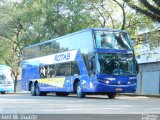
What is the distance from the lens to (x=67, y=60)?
2791cm

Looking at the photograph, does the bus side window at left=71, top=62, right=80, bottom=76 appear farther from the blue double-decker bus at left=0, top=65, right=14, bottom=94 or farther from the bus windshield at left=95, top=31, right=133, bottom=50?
the blue double-decker bus at left=0, top=65, right=14, bottom=94

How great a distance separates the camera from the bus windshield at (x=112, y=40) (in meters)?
25.0

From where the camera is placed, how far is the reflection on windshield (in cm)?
2484

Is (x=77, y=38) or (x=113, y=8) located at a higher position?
(x=113, y=8)

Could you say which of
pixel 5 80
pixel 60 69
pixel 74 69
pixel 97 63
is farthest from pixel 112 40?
pixel 5 80

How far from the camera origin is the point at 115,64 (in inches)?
983

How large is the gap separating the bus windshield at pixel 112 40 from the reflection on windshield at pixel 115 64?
493 millimetres

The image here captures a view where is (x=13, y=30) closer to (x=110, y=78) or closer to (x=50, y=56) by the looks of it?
(x=50, y=56)

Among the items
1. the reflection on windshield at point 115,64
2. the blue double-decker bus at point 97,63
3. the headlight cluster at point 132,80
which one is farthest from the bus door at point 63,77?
the headlight cluster at point 132,80

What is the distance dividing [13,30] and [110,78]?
25.1 metres

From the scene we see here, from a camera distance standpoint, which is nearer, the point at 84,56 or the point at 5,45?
the point at 84,56

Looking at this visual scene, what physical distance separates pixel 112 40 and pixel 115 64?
4.47 feet

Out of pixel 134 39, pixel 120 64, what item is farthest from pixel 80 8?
pixel 120 64

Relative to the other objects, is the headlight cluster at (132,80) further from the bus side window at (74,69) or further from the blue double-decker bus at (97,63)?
the bus side window at (74,69)
